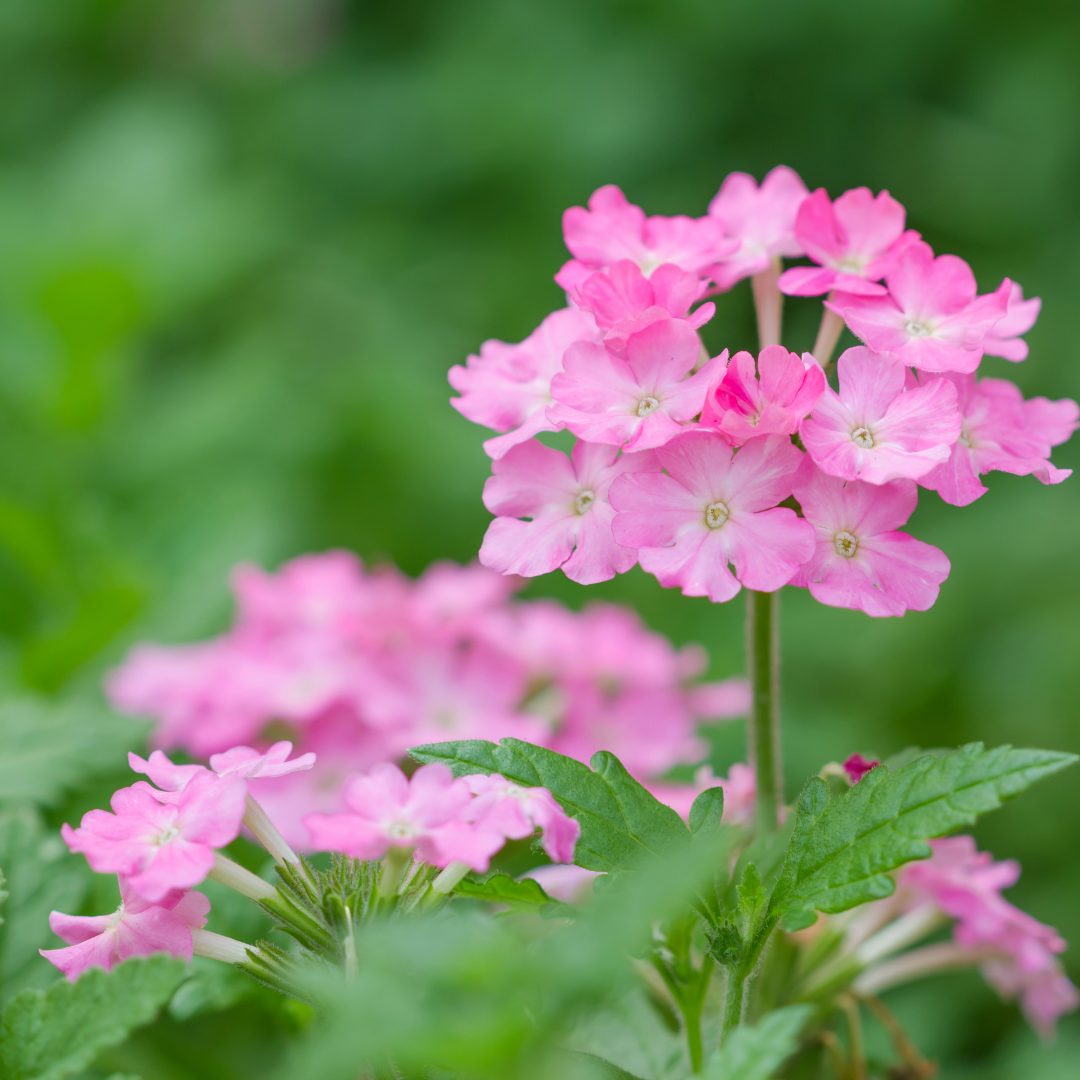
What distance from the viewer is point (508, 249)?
3117mm

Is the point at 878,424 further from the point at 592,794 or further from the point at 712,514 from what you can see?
the point at 592,794

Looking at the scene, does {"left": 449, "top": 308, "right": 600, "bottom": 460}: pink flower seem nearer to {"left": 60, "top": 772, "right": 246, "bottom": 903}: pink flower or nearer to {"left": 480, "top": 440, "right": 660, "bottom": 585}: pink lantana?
{"left": 480, "top": 440, "right": 660, "bottom": 585}: pink lantana

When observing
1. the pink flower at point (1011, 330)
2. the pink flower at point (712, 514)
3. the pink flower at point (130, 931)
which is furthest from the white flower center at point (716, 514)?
the pink flower at point (130, 931)

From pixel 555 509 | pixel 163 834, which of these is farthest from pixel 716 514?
pixel 163 834

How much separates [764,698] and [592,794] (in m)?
0.18

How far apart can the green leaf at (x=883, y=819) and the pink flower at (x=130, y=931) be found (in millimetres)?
325

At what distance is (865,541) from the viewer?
2.29 feet

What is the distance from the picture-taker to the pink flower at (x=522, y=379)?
2.60 ft

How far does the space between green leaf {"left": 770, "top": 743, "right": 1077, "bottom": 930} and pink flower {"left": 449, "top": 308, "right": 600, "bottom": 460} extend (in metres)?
0.31

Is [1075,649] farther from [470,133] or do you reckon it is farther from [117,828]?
[470,133]

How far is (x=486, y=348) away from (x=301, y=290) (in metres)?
2.29

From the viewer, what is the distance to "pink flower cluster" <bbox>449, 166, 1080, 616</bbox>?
68cm

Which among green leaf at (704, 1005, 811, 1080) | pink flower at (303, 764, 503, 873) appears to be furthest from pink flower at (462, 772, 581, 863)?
green leaf at (704, 1005, 811, 1080)

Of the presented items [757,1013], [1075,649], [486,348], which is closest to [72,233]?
[486,348]
